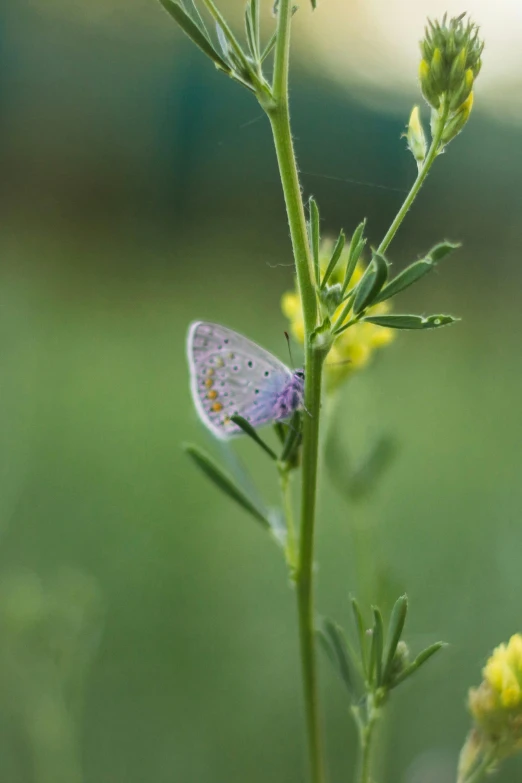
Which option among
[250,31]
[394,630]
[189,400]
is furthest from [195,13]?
[189,400]

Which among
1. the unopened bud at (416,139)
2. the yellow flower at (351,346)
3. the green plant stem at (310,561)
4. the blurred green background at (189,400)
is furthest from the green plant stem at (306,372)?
the yellow flower at (351,346)

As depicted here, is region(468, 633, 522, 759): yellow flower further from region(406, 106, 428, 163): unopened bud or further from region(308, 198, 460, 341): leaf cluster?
region(406, 106, 428, 163): unopened bud

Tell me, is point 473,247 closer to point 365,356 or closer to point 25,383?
point 25,383

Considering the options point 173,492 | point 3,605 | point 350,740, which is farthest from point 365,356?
point 173,492

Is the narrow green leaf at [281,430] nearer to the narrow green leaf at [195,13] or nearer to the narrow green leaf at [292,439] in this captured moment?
the narrow green leaf at [292,439]

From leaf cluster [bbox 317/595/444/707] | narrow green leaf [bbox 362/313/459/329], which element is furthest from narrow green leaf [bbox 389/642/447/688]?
narrow green leaf [bbox 362/313/459/329]

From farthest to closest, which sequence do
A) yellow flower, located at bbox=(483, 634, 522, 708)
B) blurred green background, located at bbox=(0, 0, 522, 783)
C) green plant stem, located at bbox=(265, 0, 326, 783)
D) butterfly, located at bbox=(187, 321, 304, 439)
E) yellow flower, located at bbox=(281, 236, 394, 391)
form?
blurred green background, located at bbox=(0, 0, 522, 783), yellow flower, located at bbox=(281, 236, 394, 391), butterfly, located at bbox=(187, 321, 304, 439), yellow flower, located at bbox=(483, 634, 522, 708), green plant stem, located at bbox=(265, 0, 326, 783)
